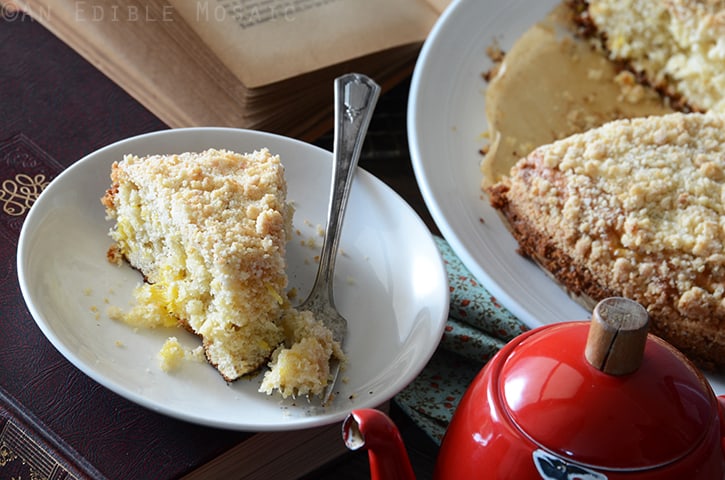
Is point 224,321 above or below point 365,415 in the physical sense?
below

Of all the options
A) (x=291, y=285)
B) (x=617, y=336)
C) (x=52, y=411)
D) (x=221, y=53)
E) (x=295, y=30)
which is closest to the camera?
(x=617, y=336)

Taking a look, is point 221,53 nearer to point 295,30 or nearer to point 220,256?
point 295,30

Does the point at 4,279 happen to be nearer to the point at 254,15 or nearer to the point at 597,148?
the point at 254,15

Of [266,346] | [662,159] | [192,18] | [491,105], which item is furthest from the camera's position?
[491,105]

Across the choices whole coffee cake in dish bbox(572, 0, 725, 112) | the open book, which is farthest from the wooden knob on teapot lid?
whole coffee cake in dish bbox(572, 0, 725, 112)

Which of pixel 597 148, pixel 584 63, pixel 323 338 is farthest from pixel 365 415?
pixel 584 63

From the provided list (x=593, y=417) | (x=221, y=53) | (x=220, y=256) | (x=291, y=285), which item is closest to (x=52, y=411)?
(x=220, y=256)
